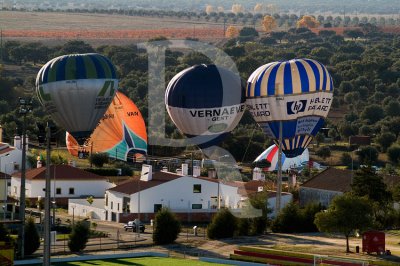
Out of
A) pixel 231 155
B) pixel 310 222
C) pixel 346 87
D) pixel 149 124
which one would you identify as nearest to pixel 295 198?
pixel 310 222

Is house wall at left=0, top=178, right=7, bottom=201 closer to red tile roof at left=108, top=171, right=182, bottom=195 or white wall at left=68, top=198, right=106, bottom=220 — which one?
white wall at left=68, top=198, right=106, bottom=220

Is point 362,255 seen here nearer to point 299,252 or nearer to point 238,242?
point 299,252

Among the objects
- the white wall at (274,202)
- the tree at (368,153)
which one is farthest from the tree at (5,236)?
the tree at (368,153)

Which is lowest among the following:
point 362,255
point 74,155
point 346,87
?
point 362,255

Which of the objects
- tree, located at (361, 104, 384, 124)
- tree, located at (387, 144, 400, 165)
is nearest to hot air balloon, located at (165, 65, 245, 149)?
tree, located at (387, 144, 400, 165)

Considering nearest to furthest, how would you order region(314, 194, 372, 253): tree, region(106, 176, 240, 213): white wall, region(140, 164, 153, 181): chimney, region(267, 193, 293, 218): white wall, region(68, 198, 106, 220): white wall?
region(314, 194, 372, 253): tree, region(267, 193, 293, 218): white wall, region(106, 176, 240, 213): white wall, region(68, 198, 106, 220): white wall, region(140, 164, 153, 181): chimney
